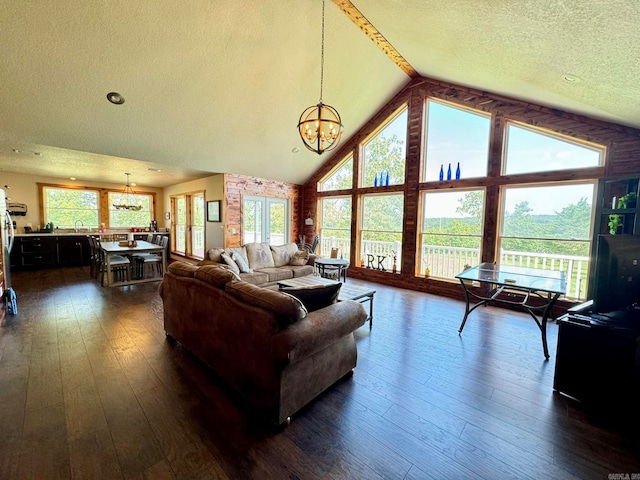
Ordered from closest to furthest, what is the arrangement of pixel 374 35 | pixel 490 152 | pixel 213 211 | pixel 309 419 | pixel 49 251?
pixel 309 419 < pixel 374 35 < pixel 490 152 < pixel 213 211 < pixel 49 251

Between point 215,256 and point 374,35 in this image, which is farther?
point 215,256

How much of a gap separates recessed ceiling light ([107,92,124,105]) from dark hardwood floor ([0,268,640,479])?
3.19 m

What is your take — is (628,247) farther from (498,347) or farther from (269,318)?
(269,318)

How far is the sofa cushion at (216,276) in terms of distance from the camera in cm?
231

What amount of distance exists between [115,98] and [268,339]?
430 centimetres

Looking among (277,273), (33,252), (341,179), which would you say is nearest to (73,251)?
(33,252)

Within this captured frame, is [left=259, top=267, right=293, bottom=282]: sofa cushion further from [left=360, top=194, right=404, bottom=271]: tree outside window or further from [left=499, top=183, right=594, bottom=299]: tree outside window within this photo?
[left=499, top=183, right=594, bottom=299]: tree outside window

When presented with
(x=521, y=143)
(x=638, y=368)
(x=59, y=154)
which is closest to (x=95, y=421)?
(x=638, y=368)

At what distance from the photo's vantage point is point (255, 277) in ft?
15.0

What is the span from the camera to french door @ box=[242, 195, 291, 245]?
7.16 metres

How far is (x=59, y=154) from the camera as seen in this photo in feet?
16.8

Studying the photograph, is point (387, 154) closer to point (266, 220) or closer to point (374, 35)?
point (374, 35)

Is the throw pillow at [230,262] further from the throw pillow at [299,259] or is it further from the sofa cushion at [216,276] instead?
the sofa cushion at [216,276]

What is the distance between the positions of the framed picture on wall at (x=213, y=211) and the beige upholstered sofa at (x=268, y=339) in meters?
4.42
